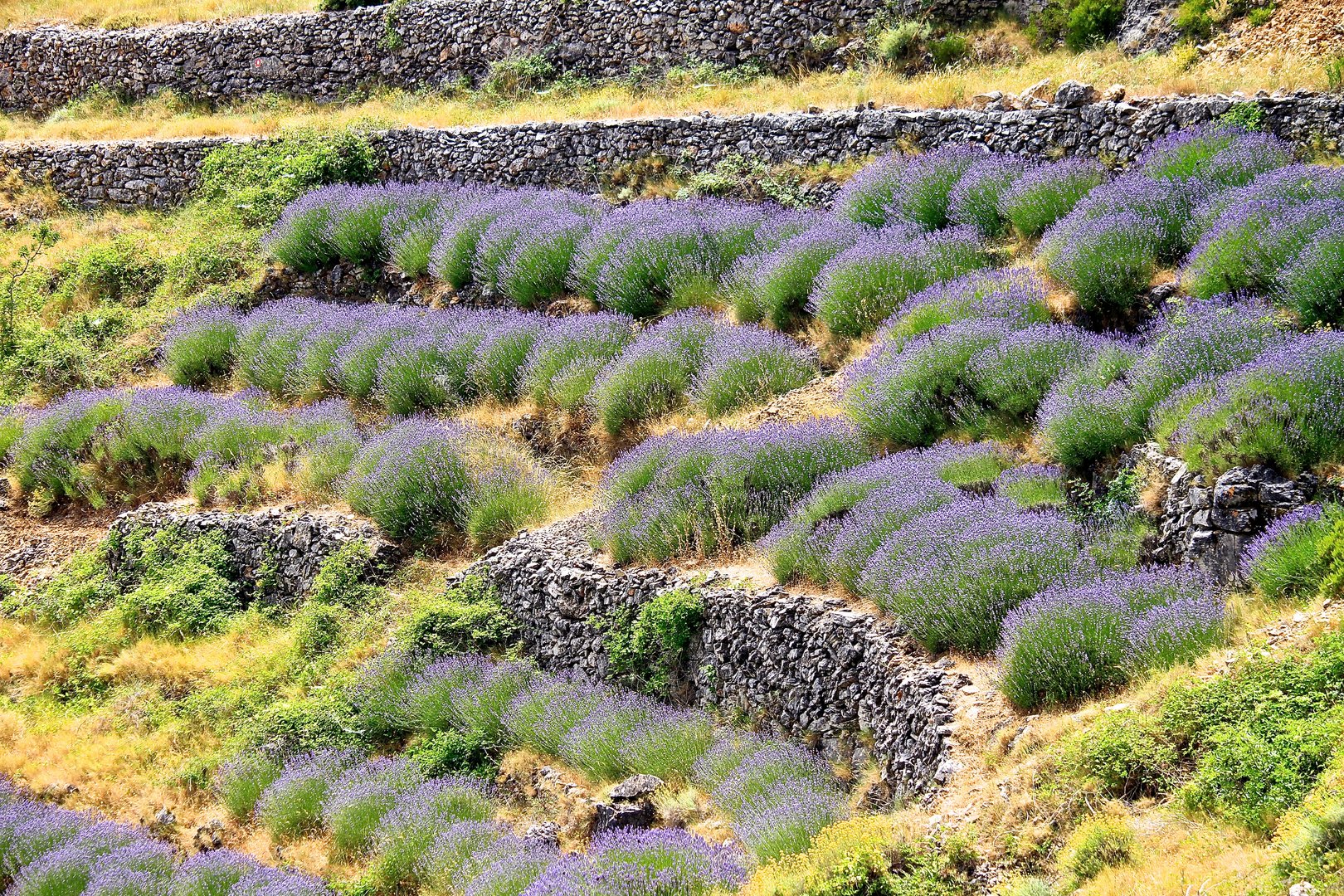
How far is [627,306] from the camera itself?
1348 cm

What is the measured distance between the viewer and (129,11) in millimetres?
26922

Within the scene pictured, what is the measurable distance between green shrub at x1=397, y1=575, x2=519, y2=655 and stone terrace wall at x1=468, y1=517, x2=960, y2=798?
14cm

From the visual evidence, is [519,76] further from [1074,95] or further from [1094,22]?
[1074,95]

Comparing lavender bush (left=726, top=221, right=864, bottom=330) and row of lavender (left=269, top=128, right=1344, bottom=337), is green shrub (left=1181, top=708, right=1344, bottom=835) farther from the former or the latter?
lavender bush (left=726, top=221, right=864, bottom=330)

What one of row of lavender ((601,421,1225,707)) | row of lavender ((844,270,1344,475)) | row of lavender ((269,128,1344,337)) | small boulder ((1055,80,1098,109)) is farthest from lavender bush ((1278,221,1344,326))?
small boulder ((1055,80,1098,109))

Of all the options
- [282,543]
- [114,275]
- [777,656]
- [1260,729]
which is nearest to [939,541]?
[777,656]

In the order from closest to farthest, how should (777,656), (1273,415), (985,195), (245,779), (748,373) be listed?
(1273,415) → (777,656) → (245,779) → (748,373) → (985,195)

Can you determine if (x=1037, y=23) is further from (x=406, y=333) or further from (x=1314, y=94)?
(x=406, y=333)

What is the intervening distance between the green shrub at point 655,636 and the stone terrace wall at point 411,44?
38.8ft

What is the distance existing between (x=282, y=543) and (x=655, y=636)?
4903 millimetres

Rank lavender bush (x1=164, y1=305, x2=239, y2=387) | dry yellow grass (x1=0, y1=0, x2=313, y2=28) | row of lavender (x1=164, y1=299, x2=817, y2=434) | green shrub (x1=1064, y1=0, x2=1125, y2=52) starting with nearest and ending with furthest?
1. row of lavender (x1=164, y1=299, x2=817, y2=434)
2. green shrub (x1=1064, y1=0, x2=1125, y2=52)
3. lavender bush (x1=164, y1=305, x2=239, y2=387)
4. dry yellow grass (x1=0, y1=0, x2=313, y2=28)

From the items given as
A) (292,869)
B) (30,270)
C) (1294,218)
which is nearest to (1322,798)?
(1294,218)

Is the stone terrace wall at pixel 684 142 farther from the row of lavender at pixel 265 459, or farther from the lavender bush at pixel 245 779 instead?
the lavender bush at pixel 245 779

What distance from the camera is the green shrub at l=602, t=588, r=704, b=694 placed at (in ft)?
28.0
